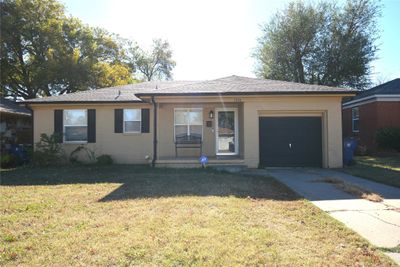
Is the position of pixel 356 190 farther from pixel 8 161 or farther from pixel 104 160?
pixel 8 161

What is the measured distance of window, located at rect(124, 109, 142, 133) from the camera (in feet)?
44.0

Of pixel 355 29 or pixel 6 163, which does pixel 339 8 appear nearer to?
pixel 355 29

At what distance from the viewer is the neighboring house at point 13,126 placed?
51.1ft

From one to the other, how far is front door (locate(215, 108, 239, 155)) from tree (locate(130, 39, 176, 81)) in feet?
108

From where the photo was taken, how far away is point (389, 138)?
635 inches

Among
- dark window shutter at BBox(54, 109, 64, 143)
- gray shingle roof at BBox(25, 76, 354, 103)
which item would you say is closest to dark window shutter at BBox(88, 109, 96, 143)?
gray shingle roof at BBox(25, 76, 354, 103)

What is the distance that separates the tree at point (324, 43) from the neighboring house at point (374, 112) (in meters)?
5.71

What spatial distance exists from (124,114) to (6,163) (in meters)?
5.76

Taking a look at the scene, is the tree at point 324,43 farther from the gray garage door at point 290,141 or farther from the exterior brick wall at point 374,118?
the gray garage door at point 290,141

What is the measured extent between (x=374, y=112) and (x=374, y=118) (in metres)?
0.35

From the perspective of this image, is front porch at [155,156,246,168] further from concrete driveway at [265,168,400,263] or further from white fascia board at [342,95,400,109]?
white fascia board at [342,95,400,109]

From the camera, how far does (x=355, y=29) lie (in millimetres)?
24906

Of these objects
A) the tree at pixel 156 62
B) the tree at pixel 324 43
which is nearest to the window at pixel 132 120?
the tree at pixel 324 43

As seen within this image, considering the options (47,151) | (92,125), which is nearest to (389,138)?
(92,125)
